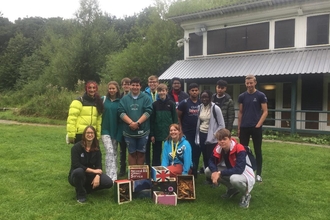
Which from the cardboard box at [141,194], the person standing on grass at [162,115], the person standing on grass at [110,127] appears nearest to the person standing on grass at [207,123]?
the person standing on grass at [162,115]

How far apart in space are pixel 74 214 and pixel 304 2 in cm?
1223

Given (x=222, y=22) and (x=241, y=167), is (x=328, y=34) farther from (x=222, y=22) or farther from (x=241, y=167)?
(x=241, y=167)

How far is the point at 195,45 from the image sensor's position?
52.1 feet

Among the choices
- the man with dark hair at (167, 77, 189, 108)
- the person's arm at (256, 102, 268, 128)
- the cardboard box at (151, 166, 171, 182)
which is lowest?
the cardboard box at (151, 166, 171, 182)

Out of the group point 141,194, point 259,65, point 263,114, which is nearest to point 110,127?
point 141,194

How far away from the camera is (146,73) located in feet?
74.1

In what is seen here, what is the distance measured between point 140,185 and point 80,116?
4.77ft

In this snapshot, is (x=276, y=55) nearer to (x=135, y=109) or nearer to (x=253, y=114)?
(x=253, y=114)

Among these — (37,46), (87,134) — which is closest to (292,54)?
(87,134)

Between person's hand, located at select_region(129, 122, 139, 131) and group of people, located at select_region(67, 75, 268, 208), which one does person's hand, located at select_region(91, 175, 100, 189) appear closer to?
group of people, located at select_region(67, 75, 268, 208)

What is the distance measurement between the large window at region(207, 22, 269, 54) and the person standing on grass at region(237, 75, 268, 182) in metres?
9.19

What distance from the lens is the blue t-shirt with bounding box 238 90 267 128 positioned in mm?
5363

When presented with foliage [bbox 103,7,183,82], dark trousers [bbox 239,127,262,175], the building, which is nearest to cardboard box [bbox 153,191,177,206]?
dark trousers [bbox 239,127,262,175]

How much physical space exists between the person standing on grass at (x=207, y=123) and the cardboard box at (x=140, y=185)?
1.18 m
